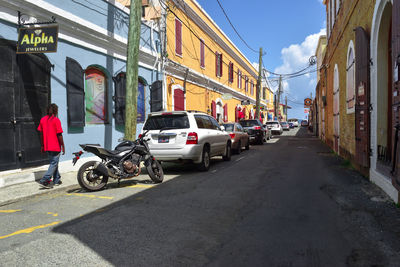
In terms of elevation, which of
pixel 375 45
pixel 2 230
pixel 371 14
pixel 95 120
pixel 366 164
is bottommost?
pixel 2 230

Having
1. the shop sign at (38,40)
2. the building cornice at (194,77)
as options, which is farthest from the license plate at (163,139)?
the building cornice at (194,77)

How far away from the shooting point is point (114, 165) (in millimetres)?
6914

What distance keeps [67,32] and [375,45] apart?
8138 millimetres

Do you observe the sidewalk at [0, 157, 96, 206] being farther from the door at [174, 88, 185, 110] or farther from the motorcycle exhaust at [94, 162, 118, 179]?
the door at [174, 88, 185, 110]

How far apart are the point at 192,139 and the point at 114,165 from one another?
2.42m

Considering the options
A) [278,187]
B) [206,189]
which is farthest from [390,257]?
[206,189]

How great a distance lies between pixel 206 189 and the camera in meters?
6.64

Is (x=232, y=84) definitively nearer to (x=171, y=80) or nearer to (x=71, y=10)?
(x=171, y=80)

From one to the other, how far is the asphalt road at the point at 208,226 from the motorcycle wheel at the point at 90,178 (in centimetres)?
18

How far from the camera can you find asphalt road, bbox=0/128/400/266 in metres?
3.23

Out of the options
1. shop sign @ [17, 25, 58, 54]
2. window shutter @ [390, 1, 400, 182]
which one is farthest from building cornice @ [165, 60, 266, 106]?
window shutter @ [390, 1, 400, 182]

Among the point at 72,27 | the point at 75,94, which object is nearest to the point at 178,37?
the point at 72,27

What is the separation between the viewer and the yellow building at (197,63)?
51.5ft

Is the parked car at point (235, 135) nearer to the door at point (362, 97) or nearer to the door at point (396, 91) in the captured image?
the door at point (362, 97)
